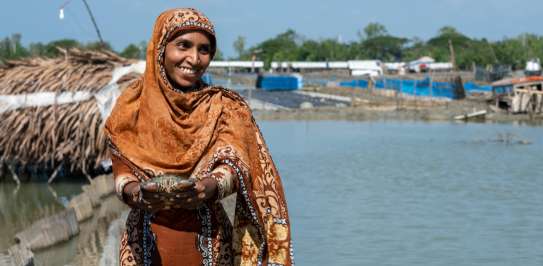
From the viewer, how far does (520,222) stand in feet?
39.9

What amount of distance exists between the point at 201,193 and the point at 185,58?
45cm

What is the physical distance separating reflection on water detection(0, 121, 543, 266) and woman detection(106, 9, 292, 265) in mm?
5776

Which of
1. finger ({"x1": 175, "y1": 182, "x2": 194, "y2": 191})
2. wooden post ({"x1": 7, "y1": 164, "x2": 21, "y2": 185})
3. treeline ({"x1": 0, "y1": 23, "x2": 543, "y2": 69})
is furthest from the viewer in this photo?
treeline ({"x1": 0, "y1": 23, "x2": 543, "y2": 69})

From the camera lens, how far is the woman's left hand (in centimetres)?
268

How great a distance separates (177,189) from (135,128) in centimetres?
41

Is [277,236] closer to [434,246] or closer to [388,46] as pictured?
[434,246]

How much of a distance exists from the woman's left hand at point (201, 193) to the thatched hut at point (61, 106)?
32.4ft

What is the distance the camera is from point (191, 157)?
2.88 meters

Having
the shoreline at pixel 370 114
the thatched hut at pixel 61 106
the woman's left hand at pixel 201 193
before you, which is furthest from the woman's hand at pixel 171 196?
the shoreline at pixel 370 114

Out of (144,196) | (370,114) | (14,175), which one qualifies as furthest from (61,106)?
(370,114)

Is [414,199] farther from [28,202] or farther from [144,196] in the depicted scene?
[144,196]

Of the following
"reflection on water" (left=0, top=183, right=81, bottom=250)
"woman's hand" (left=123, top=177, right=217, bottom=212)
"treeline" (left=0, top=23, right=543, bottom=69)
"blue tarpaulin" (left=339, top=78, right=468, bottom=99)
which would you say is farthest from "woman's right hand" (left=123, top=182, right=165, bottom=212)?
"treeline" (left=0, top=23, right=543, bottom=69)

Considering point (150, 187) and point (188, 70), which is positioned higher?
point (188, 70)

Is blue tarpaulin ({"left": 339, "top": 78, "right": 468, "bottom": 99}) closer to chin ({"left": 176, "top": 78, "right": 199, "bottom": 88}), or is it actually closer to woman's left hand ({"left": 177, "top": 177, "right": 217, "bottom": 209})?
chin ({"left": 176, "top": 78, "right": 199, "bottom": 88})
